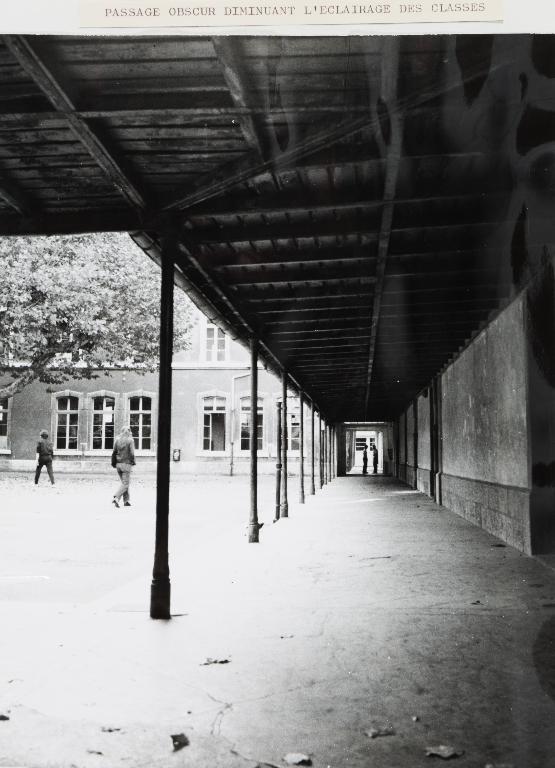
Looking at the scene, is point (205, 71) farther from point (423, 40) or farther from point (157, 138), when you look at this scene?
point (423, 40)

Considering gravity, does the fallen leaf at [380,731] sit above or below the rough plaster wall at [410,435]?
below

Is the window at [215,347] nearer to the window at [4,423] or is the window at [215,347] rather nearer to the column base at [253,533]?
the window at [4,423]

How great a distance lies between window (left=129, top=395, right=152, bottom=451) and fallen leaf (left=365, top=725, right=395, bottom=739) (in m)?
30.3

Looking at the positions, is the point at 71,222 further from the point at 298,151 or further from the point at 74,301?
the point at 74,301

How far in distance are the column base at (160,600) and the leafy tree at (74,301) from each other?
1691 centimetres

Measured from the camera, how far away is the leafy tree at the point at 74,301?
2070 cm

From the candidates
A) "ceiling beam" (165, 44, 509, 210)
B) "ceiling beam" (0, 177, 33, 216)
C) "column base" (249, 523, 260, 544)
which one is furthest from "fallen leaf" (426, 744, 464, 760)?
"column base" (249, 523, 260, 544)

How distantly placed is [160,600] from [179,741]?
7.35 feet

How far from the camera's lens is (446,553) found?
8.27 meters

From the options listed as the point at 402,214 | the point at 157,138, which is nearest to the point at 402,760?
the point at 157,138

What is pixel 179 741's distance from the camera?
2922 millimetres

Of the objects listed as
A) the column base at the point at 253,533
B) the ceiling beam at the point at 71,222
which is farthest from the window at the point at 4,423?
the ceiling beam at the point at 71,222
